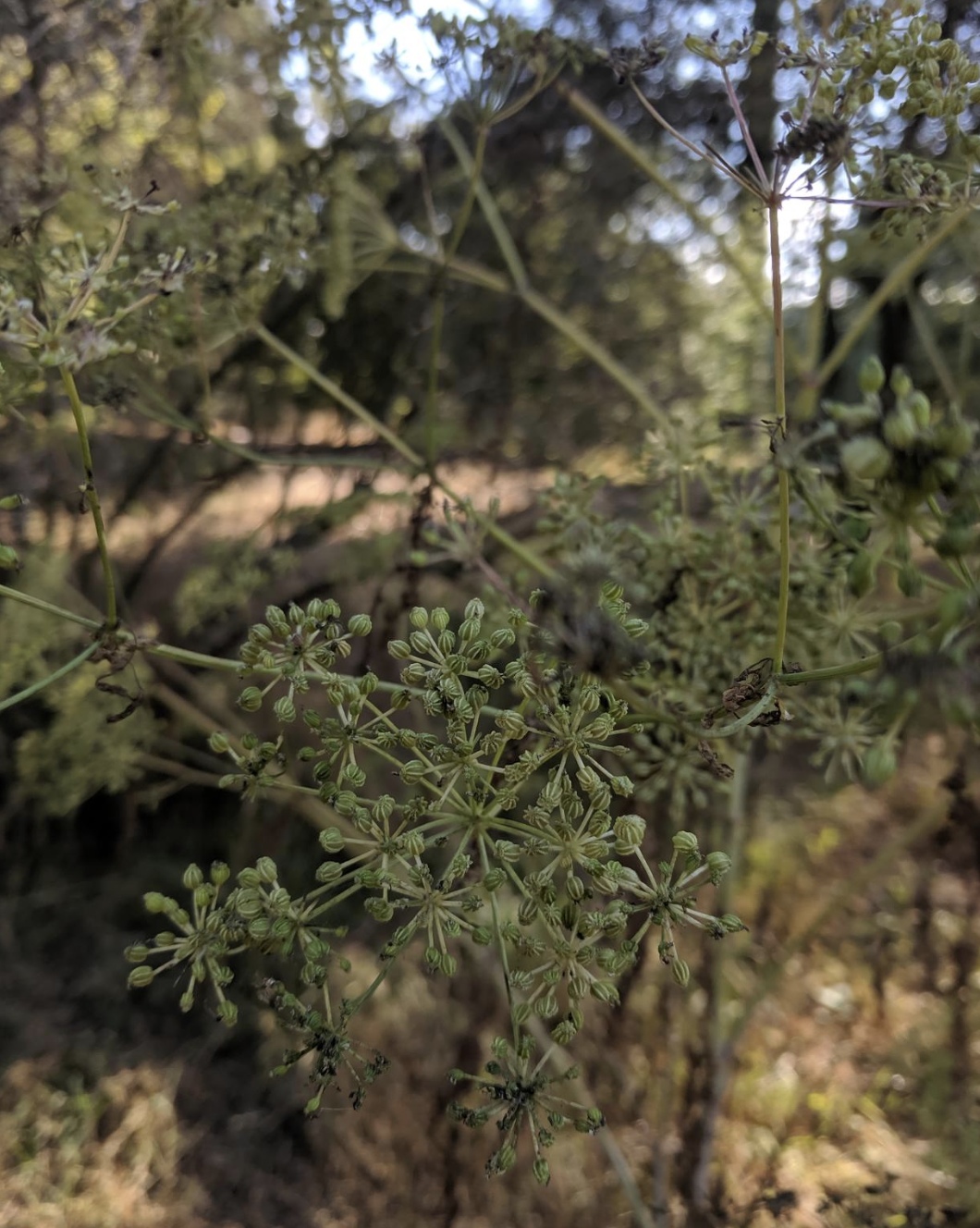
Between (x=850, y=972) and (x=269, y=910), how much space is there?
3.30m

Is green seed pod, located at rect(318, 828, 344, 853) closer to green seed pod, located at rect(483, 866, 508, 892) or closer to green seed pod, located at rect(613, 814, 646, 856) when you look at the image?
green seed pod, located at rect(483, 866, 508, 892)

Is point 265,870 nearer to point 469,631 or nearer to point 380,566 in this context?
point 469,631

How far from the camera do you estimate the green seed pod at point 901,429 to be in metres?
0.44

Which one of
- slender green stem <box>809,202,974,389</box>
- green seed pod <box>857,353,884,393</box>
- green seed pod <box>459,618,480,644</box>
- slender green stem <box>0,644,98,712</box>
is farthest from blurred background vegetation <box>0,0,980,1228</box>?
green seed pod <box>857,353,884,393</box>

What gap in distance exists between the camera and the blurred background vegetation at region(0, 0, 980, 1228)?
1510 millimetres

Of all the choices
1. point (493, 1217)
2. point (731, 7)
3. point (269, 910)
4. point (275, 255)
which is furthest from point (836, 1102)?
point (731, 7)

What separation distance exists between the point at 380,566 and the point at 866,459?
6.47ft

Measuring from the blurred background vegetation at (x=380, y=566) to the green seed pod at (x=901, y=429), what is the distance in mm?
555

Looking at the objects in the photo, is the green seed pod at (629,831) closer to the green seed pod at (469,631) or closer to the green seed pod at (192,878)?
the green seed pod at (469,631)

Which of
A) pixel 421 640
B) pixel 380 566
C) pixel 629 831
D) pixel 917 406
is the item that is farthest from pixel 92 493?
pixel 380 566

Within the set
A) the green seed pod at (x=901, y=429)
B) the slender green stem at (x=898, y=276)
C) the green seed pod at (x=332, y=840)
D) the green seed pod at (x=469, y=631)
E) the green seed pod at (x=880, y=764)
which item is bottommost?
the green seed pod at (x=332, y=840)

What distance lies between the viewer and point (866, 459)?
437mm

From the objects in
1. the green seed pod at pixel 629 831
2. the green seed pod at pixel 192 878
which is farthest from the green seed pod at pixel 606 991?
the green seed pod at pixel 192 878

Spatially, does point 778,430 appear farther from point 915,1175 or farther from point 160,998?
point 160,998
